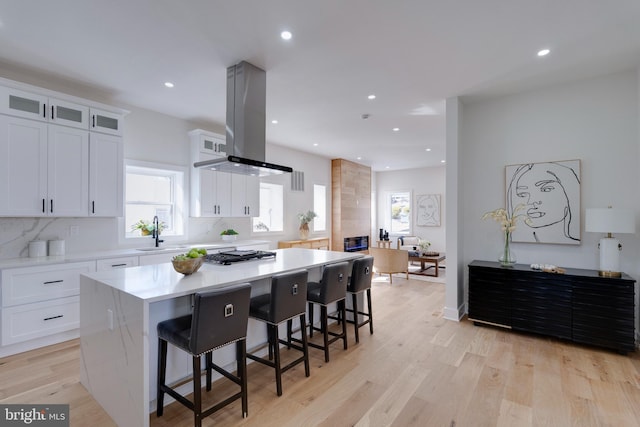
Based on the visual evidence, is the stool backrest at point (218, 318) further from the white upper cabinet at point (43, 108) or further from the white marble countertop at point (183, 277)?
the white upper cabinet at point (43, 108)

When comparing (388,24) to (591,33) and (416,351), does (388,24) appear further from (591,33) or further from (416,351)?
(416,351)

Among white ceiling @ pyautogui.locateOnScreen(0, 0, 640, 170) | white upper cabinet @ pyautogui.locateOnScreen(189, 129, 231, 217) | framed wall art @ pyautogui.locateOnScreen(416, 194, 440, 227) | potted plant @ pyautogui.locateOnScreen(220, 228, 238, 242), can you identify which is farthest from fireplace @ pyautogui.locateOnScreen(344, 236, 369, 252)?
white ceiling @ pyautogui.locateOnScreen(0, 0, 640, 170)

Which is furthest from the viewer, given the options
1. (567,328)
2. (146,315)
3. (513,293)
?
(513,293)

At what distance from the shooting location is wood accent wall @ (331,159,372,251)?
7898mm

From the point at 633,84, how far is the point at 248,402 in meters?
4.95

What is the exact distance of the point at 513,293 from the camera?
11.8ft

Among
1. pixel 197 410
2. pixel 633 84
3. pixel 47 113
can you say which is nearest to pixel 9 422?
pixel 197 410

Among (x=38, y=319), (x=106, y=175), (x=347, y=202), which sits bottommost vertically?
(x=38, y=319)

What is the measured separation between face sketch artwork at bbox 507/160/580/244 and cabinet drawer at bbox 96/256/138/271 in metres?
4.84

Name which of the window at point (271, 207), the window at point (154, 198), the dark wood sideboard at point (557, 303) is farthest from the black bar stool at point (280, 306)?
the window at point (271, 207)

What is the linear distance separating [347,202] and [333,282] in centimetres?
530

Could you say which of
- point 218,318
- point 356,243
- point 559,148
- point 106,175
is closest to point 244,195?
point 106,175

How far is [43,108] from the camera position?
331cm

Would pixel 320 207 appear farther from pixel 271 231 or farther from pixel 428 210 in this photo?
pixel 428 210
